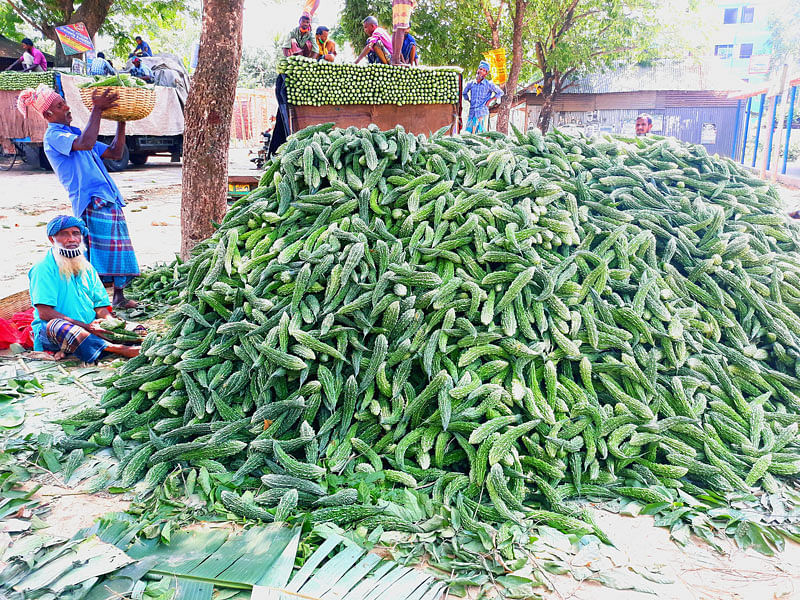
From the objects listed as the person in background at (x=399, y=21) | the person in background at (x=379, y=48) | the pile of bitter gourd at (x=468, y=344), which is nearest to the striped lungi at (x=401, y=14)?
the person in background at (x=399, y=21)

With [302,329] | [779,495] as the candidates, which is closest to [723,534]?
[779,495]

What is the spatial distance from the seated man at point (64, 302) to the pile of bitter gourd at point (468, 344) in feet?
3.50

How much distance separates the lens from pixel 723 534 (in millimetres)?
2713

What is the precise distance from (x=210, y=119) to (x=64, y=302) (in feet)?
8.30

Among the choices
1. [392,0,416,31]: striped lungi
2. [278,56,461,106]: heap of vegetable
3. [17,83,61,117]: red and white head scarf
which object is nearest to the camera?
[17,83,61,117]: red and white head scarf

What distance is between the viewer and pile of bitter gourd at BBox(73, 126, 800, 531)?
9.79ft

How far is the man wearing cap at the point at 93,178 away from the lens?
554 centimetres

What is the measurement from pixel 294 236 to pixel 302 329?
0.75 m

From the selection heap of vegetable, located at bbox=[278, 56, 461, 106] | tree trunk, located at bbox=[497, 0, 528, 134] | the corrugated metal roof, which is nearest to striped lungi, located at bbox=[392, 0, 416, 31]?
heap of vegetable, located at bbox=[278, 56, 461, 106]

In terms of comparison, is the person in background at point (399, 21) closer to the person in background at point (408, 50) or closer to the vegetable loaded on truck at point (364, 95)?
the person in background at point (408, 50)

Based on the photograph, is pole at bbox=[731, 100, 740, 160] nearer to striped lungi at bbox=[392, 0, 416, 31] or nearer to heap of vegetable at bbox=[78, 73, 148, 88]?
striped lungi at bbox=[392, 0, 416, 31]

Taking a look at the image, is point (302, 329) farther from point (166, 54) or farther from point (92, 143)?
point (166, 54)

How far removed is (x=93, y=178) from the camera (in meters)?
5.79

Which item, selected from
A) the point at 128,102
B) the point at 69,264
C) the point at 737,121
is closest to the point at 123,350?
the point at 69,264
